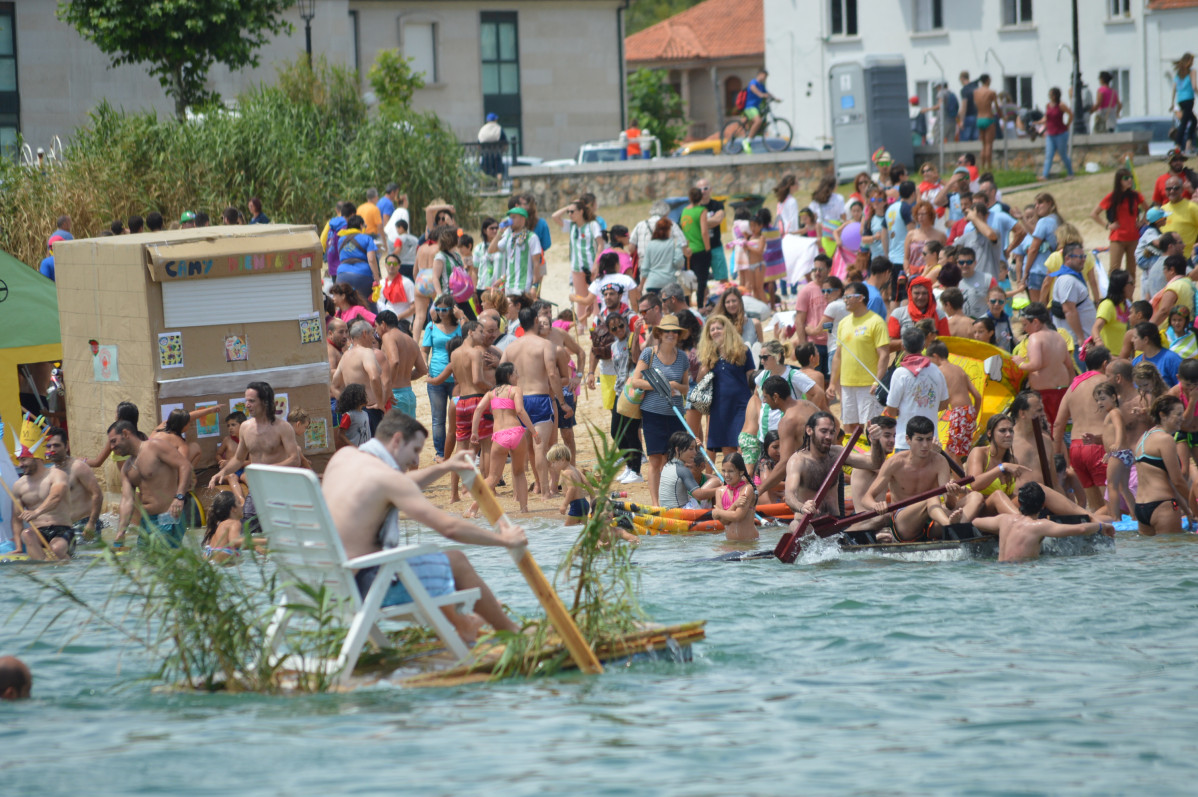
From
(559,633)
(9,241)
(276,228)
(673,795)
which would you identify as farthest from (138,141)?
(673,795)

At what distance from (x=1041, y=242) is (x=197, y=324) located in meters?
9.24

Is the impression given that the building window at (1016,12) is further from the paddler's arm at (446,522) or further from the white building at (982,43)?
the paddler's arm at (446,522)

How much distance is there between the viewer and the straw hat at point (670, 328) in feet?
42.9

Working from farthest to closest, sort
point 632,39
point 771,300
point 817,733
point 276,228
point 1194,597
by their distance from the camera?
point 632,39 < point 771,300 < point 276,228 < point 1194,597 < point 817,733

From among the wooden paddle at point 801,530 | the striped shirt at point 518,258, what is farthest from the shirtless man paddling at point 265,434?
the striped shirt at point 518,258

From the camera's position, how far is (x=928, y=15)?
4406 cm

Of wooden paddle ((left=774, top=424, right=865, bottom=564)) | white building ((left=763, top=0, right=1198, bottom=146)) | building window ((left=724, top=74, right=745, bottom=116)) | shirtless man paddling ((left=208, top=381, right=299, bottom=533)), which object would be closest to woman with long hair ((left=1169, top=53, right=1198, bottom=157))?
wooden paddle ((left=774, top=424, right=865, bottom=564))

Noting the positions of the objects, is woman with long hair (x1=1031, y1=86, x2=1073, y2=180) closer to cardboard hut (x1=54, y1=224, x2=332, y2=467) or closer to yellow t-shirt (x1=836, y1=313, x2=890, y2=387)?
yellow t-shirt (x1=836, y1=313, x2=890, y2=387)

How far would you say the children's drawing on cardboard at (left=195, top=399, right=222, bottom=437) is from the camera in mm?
13320

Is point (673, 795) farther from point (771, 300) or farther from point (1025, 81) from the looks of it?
point (1025, 81)

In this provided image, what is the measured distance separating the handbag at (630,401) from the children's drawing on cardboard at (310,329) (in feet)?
9.76

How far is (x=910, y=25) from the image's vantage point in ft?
145

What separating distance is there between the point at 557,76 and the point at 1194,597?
36.2 meters

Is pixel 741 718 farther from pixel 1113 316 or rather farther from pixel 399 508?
pixel 1113 316
